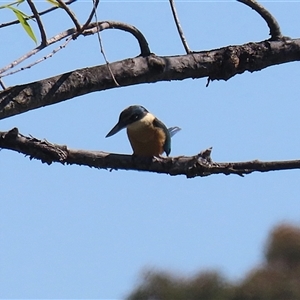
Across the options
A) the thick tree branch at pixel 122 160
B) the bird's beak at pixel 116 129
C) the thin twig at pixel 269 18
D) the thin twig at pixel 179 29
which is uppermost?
the bird's beak at pixel 116 129

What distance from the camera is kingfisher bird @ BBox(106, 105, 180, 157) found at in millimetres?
3908

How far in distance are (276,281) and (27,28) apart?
229 inches

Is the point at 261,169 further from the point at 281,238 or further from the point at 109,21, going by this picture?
the point at 281,238

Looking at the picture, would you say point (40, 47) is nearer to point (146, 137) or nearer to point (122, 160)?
point (122, 160)

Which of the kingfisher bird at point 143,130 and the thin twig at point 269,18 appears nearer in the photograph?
the thin twig at point 269,18

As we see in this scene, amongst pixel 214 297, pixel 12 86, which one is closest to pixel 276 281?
pixel 214 297

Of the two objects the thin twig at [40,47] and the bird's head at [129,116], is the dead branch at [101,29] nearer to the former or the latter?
the thin twig at [40,47]

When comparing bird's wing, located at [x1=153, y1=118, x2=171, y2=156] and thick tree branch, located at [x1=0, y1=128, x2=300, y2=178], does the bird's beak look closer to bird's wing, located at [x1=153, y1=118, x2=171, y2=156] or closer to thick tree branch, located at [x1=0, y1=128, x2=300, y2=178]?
bird's wing, located at [x1=153, y1=118, x2=171, y2=156]

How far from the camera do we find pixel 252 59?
2.46 meters

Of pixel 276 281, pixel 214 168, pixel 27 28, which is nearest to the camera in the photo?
pixel 27 28

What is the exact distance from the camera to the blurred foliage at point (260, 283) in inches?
239

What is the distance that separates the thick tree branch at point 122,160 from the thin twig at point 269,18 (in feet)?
1.79

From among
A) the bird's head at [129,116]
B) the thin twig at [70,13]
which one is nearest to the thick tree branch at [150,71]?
A: the thin twig at [70,13]

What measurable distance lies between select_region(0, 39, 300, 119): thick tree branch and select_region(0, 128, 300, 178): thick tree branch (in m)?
0.16
